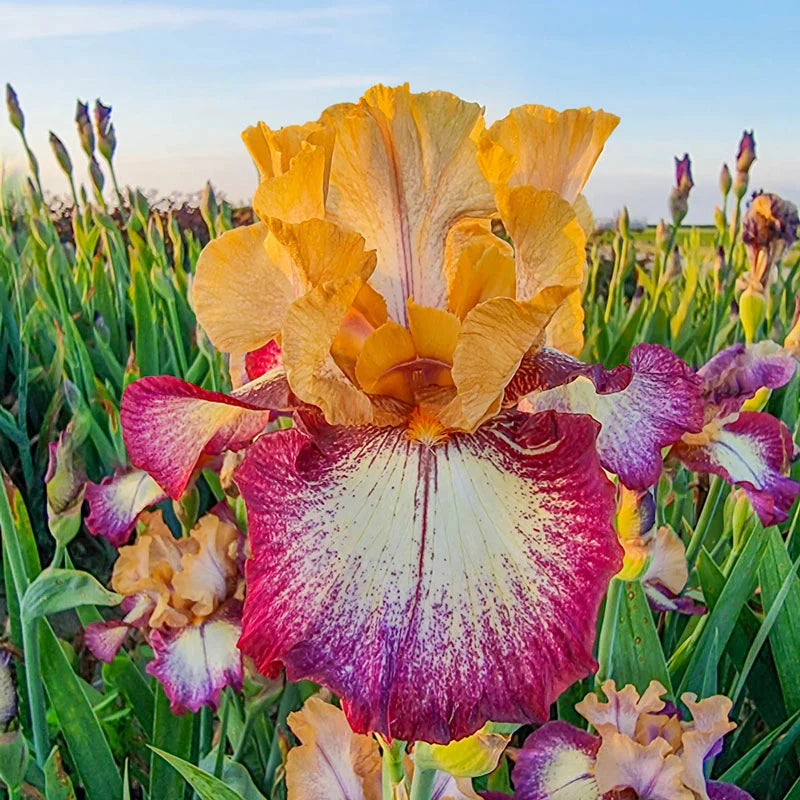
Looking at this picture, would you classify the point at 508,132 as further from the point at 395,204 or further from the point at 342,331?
the point at 342,331

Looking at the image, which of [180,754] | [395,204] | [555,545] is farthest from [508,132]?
[180,754]

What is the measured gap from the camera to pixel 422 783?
76cm

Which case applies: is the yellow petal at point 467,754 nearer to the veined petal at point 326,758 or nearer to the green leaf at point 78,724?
the veined petal at point 326,758

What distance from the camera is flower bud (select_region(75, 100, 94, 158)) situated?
3.32 m

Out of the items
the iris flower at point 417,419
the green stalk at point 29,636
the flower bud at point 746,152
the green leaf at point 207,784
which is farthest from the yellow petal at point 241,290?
the flower bud at point 746,152

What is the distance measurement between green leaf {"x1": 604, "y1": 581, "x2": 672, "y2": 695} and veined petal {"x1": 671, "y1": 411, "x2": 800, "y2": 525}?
0.62 ft

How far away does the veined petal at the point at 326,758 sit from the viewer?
94cm

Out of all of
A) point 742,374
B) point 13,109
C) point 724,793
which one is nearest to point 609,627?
point 724,793

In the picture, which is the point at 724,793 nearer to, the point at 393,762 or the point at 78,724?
the point at 393,762

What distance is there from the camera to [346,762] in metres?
0.95

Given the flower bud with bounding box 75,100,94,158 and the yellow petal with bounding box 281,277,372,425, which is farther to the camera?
the flower bud with bounding box 75,100,94,158

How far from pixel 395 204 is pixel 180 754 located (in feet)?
2.91

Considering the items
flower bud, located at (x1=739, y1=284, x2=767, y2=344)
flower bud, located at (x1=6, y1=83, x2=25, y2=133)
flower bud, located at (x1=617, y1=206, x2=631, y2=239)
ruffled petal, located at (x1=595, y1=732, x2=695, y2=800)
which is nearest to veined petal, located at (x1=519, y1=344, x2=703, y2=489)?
ruffled petal, located at (x1=595, y1=732, x2=695, y2=800)

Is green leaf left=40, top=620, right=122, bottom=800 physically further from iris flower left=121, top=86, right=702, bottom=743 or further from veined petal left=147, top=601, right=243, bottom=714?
iris flower left=121, top=86, right=702, bottom=743
